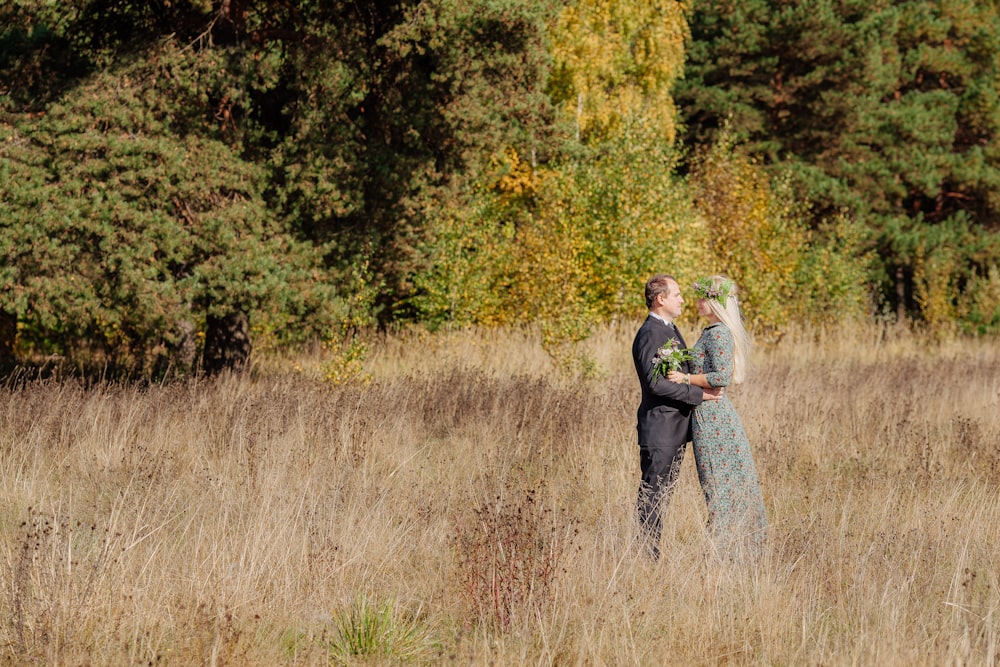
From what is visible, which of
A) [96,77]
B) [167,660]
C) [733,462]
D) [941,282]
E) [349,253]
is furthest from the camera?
[941,282]

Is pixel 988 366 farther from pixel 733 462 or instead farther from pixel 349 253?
pixel 733 462

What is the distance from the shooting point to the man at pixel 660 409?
5008 millimetres

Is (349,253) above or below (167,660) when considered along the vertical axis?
above

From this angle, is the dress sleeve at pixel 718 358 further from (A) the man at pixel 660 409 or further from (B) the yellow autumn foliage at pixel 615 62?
(B) the yellow autumn foliage at pixel 615 62

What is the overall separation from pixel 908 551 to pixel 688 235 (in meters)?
10.4

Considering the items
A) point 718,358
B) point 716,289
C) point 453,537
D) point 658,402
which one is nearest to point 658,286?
point 716,289

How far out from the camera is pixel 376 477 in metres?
6.54

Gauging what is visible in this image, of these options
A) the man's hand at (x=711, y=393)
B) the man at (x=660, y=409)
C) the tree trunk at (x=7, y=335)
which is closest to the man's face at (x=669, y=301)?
the man at (x=660, y=409)

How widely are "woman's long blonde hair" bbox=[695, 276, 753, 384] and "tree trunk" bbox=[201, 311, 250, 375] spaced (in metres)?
7.69

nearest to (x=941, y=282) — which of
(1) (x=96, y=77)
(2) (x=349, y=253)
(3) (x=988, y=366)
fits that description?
(3) (x=988, y=366)

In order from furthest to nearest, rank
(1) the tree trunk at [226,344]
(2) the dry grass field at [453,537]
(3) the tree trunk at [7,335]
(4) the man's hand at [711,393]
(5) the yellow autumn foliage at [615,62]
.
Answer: (5) the yellow autumn foliage at [615,62] < (3) the tree trunk at [7,335] < (1) the tree trunk at [226,344] < (4) the man's hand at [711,393] < (2) the dry grass field at [453,537]

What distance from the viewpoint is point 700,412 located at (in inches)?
203

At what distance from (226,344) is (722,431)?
26.5 ft

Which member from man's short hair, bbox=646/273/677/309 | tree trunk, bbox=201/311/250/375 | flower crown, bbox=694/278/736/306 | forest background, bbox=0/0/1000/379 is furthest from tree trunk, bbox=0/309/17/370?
flower crown, bbox=694/278/736/306
